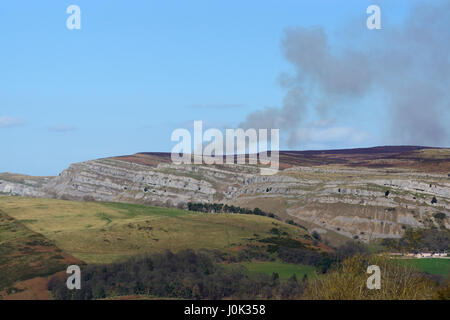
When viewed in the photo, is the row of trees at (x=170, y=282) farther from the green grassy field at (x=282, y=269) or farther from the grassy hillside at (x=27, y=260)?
the grassy hillside at (x=27, y=260)

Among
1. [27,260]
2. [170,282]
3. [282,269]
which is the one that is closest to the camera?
[170,282]

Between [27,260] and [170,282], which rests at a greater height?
[27,260]

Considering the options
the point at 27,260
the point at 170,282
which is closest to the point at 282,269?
the point at 170,282

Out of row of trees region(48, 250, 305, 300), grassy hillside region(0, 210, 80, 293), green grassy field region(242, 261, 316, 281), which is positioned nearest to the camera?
row of trees region(48, 250, 305, 300)

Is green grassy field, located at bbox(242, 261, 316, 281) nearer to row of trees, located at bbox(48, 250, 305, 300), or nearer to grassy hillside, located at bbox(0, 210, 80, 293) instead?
row of trees, located at bbox(48, 250, 305, 300)

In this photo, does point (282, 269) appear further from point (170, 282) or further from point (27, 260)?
point (27, 260)

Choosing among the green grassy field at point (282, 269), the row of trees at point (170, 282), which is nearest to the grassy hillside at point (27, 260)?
the row of trees at point (170, 282)

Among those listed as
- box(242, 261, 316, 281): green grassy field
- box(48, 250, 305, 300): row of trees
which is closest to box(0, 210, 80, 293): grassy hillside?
box(48, 250, 305, 300): row of trees

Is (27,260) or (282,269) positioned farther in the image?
(282,269)
